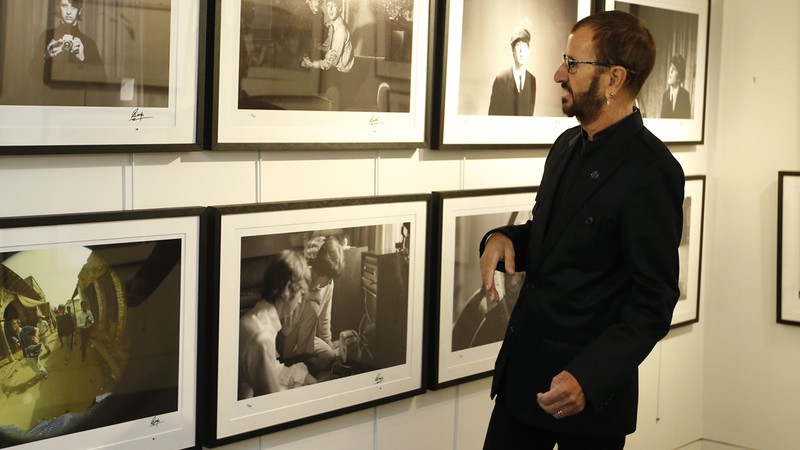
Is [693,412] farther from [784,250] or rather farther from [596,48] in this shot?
[596,48]

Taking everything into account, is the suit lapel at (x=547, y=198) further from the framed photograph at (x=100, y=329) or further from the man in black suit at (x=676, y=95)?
the man in black suit at (x=676, y=95)

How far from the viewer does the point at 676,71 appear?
3.55m

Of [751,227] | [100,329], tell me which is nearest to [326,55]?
[100,329]

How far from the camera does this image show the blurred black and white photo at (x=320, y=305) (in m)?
2.24

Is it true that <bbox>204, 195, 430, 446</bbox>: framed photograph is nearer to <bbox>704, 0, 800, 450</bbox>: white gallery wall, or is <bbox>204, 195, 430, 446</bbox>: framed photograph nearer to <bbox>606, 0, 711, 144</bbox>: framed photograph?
<bbox>606, 0, 711, 144</bbox>: framed photograph

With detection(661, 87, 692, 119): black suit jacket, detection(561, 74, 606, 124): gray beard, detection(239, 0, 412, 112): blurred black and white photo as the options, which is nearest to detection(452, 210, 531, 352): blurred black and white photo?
detection(239, 0, 412, 112): blurred black and white photo

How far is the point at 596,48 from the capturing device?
2021 mm

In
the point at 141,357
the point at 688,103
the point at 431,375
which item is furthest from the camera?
the point at 688,103

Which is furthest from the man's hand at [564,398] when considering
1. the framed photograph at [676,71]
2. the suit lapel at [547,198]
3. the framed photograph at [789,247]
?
the framed photograph at [789,247]

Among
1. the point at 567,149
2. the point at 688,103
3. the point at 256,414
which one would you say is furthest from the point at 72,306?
the point at 688,103

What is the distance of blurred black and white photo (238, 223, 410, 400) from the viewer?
2.24 m

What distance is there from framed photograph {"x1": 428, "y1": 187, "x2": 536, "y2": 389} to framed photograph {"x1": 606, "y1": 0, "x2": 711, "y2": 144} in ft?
2.54

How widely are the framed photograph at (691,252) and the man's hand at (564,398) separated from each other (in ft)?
6.33

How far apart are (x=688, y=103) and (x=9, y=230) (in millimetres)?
2625
